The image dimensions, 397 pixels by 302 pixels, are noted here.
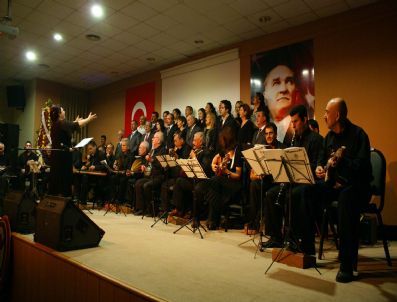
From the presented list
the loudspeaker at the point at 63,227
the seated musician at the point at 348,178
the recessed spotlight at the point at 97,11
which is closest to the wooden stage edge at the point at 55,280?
the loudspeaker at the point at 63,227

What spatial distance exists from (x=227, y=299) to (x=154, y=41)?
6124mm

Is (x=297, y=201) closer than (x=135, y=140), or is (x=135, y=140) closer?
(x=297, y=201)

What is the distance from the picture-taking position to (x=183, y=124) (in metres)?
6.84

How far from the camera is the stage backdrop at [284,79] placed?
5.85 m

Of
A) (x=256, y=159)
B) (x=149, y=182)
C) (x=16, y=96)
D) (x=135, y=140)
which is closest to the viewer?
(x=256, y=159)

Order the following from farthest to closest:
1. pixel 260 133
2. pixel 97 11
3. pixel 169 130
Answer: pixel 169 130, pixel 97 11, pixel 260 133

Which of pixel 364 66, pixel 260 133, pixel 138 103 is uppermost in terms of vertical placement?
pixel 138 103

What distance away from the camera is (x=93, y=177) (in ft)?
25.6

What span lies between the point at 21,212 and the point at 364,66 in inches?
218

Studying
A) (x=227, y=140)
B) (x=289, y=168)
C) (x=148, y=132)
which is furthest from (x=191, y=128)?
(x=289, y=168)

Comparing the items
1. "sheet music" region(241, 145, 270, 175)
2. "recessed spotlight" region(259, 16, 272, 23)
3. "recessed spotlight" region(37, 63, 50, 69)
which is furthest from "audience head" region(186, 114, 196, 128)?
"recessed spotlight" region(37, 63, 50, 69)

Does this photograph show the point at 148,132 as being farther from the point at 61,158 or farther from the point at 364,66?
the point at 364,66

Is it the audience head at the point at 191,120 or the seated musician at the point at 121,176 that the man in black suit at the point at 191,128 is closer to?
the audience head at the point at 191,120

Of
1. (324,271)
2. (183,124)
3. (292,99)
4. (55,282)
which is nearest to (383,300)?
(324,271)
